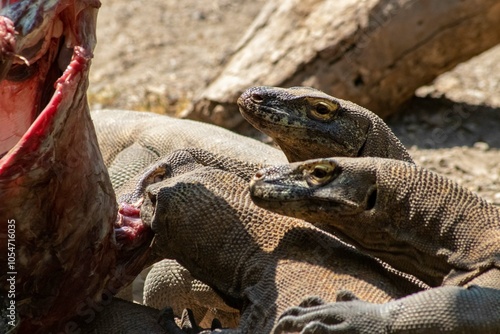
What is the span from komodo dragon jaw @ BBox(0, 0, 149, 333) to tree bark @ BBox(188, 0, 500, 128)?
14.5ft

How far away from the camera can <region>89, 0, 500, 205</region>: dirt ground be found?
8.43 metres

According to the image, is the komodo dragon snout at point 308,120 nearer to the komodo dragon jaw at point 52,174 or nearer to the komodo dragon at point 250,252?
the komodo dragon at point 250,252

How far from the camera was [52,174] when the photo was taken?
145 inches

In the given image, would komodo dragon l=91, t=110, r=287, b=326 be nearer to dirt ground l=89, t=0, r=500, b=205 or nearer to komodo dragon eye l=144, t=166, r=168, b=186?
komodo dragon eye l=144, t=166, r=168, b=186

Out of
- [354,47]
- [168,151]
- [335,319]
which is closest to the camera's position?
[335,319]

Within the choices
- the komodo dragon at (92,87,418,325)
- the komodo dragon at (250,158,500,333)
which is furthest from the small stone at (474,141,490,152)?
the komodo dragon at (250,158,500,333)

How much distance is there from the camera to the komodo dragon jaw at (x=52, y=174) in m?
3.59

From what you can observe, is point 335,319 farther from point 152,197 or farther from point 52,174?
point 52,174

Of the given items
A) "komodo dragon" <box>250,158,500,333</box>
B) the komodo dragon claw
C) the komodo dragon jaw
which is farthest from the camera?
"komodo dragon" <box>250,158,500,333</box>

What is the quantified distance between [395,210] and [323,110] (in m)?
1.16

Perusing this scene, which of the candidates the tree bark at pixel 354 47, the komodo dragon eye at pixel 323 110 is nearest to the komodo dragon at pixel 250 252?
the komodo dragon eye at pixel 323 110

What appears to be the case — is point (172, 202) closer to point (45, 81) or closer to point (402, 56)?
point (45, 81)

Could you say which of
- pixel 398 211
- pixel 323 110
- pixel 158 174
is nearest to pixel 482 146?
pixel 323 110

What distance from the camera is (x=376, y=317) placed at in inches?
132
